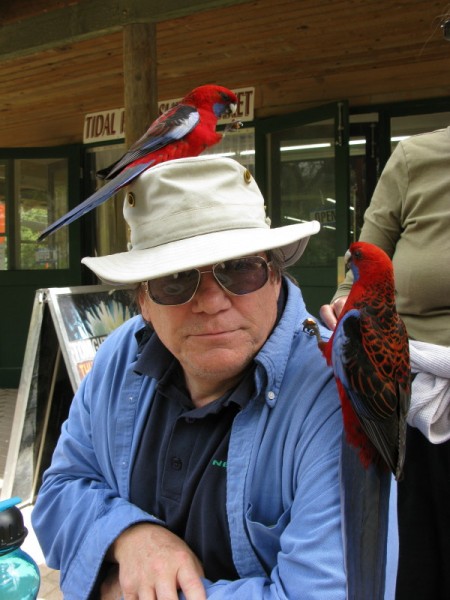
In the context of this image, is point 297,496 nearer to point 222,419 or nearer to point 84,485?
point 222,419

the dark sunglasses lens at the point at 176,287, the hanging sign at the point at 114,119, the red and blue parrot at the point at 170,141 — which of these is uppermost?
the hanging sign at the point at 114,119

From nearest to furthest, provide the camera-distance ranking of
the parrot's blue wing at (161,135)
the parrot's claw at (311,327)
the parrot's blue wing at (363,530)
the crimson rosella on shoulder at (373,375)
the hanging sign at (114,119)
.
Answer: the parrot's blue wing at (363,530), the crimson rosella on shoulder at (373,375), the parrot's claw at (311,327), the parrot's blue wing at (161,135), the hanging sign at (114,119)

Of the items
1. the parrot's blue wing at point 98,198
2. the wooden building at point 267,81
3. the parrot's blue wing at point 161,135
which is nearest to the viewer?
the parrot's blue wing at point 98,198

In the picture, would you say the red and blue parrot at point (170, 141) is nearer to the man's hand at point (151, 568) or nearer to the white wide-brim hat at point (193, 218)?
the white wide-brim hat at point (193, 218)

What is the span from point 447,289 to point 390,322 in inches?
19.4

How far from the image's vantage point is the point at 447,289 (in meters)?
1.61

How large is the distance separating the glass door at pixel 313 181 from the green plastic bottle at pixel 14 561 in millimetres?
4012

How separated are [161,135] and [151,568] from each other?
4.18 ft

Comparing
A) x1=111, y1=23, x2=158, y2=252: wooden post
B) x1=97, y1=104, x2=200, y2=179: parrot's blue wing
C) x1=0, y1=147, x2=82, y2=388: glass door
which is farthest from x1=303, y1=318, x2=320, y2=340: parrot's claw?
x1=0, y1=147, x2=82, y2=388: glass door

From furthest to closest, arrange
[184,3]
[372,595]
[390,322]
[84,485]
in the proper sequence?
1. [184,3]
2. [84,485]
3. [390,322]
4. [372,595]

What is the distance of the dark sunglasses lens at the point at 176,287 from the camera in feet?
4.08

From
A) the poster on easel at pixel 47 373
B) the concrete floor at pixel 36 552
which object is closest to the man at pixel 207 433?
the concrete floor at pixel 36 552

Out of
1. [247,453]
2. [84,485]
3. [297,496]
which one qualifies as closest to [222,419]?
[247,453]

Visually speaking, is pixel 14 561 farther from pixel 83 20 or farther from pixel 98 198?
pixel 83 20
